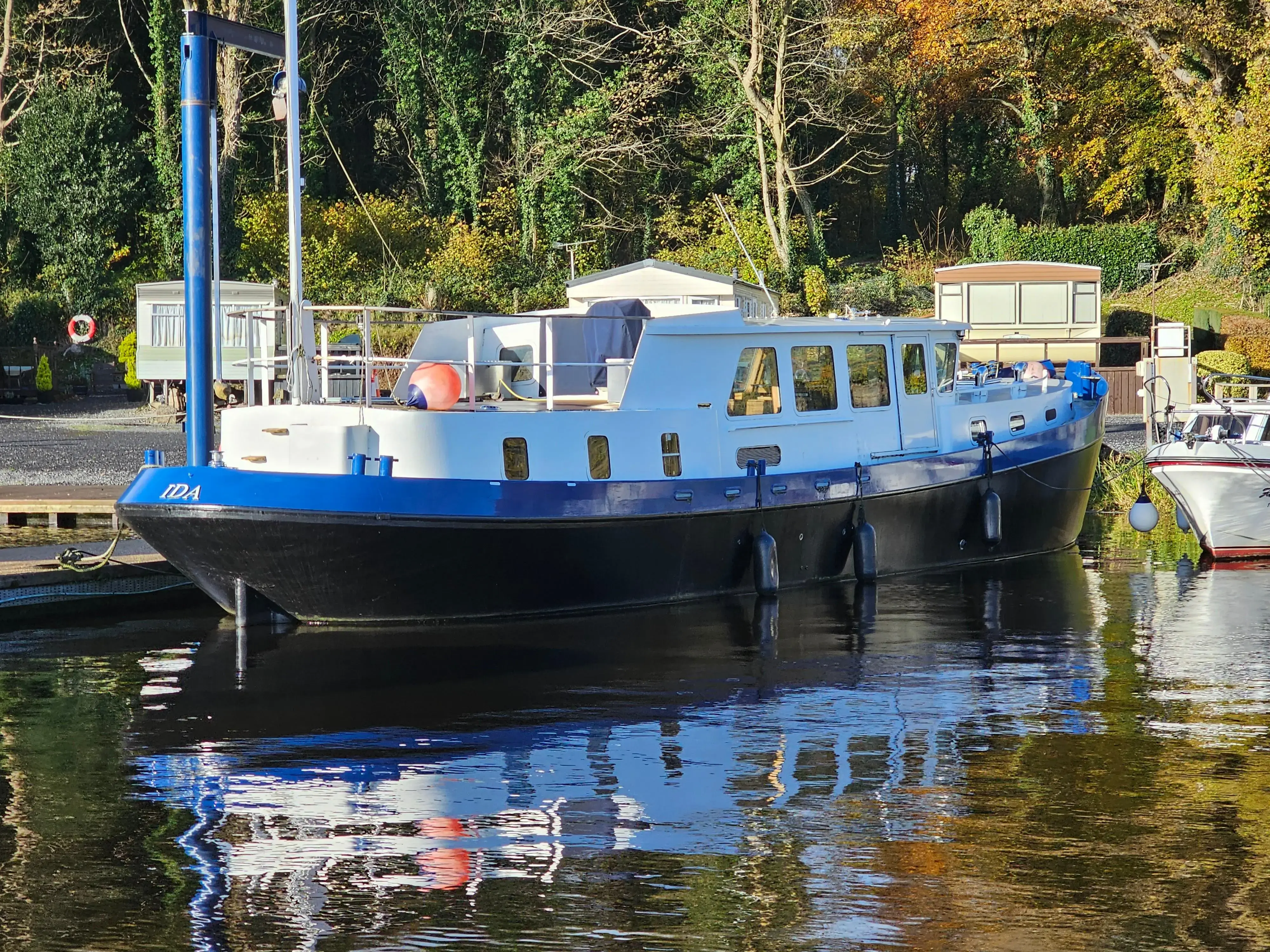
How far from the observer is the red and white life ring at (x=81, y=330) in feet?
134

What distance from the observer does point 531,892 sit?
7711 mm

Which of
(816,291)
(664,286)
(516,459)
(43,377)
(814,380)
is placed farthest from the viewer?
(816,291)

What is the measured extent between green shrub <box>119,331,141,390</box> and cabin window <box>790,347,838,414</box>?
25700 mm

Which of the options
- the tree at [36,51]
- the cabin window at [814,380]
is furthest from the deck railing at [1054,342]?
the tree at [36,51]

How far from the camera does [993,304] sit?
39.0 meters

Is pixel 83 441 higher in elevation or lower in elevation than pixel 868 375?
lower

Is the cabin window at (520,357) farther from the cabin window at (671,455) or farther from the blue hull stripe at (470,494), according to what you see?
the blue hull stripe at (470,494)

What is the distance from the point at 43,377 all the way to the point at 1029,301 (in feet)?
81.6

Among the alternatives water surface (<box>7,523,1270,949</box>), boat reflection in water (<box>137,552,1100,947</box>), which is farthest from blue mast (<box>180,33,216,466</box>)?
boat reflection in water (<box>137,552,1100,947</box>)

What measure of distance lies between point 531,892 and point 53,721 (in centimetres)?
517

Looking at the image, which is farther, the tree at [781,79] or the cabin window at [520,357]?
the tree at [781,79]

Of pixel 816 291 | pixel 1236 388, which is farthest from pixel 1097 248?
pixel 1236 388

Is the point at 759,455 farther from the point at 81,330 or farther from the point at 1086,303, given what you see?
the point at 81,330

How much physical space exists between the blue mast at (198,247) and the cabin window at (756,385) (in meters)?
5.23
